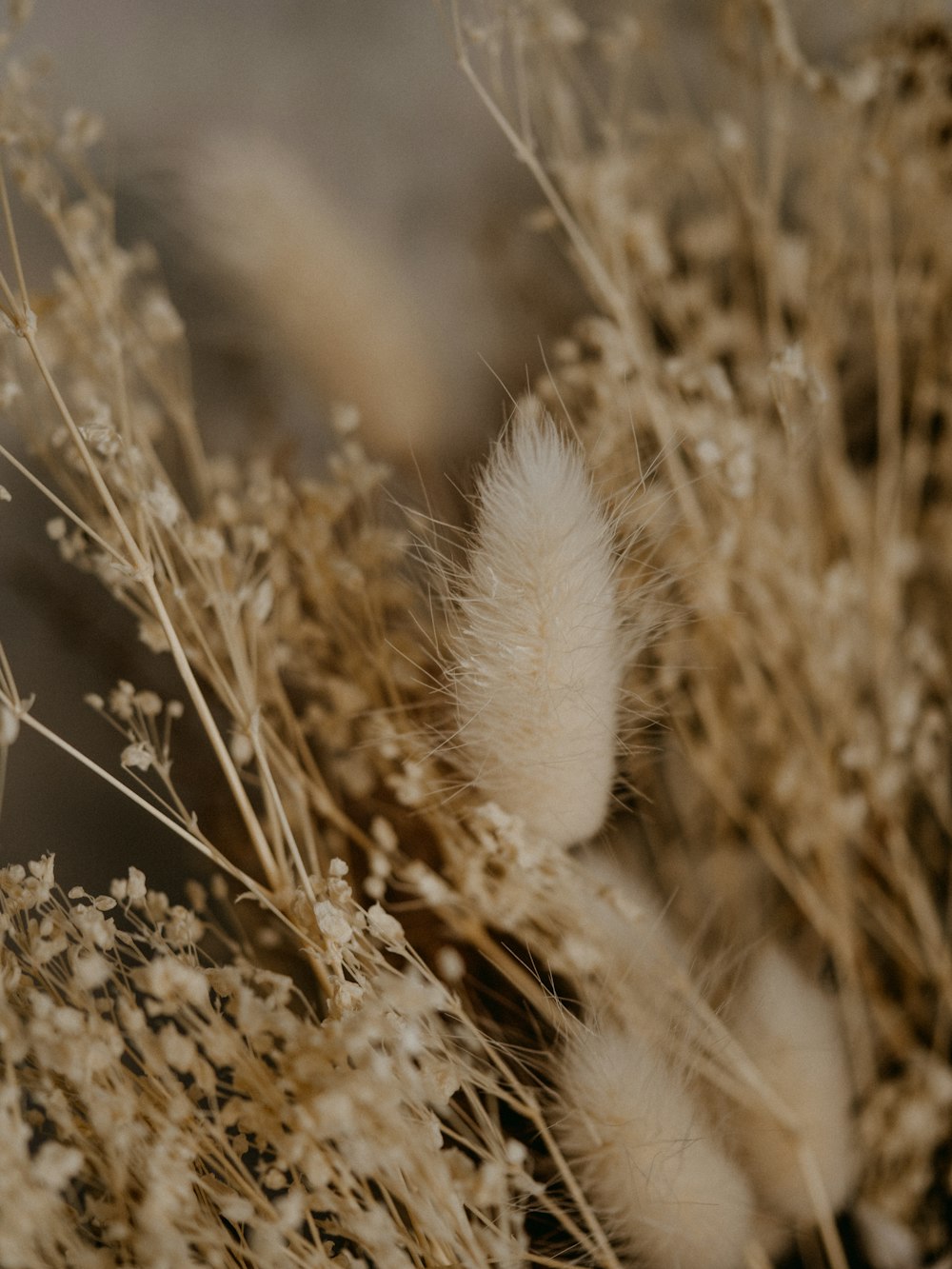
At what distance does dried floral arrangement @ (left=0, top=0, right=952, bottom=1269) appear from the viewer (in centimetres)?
43

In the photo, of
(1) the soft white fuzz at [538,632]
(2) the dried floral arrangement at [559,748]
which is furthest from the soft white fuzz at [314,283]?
(1) the soft white fuzz at [538,632]

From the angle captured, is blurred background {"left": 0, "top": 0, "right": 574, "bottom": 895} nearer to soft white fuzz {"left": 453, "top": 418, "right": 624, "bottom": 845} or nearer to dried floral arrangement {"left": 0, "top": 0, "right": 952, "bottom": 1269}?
dried floral arrangement {"left": 0, "top": 0, "right": 952, "bottom": 1269}

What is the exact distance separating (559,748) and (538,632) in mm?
66

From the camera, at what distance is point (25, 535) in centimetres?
70

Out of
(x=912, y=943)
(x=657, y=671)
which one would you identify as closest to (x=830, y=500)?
(x=657, y=671)

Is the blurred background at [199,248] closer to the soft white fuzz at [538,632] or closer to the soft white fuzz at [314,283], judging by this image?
the soft white fuzz at [314,283]

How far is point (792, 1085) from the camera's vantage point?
0.65 m

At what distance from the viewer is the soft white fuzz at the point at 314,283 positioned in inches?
27.6

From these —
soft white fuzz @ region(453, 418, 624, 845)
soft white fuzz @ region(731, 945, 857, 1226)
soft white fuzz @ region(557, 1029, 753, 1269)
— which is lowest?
soft white fuzz @ region(731, 945, 857, 1226)

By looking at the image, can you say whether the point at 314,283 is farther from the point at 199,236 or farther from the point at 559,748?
the point at 559,748

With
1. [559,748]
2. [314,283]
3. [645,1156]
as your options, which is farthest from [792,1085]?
[314,283]

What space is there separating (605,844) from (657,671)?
151mm

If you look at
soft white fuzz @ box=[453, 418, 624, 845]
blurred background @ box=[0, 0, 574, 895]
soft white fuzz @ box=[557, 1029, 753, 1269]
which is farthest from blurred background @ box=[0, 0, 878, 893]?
soft white fuzz @ box=[557, 1029, 753, 1269]

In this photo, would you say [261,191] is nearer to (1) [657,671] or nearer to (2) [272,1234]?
(1) [657,671]
